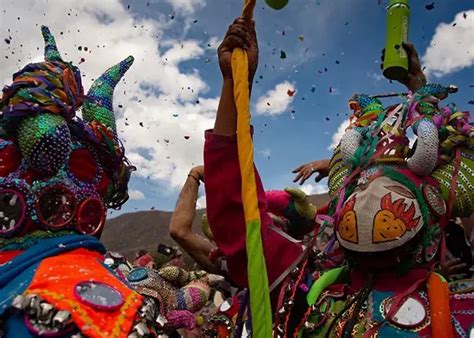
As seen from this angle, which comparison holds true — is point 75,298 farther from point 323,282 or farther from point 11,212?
point 323,282

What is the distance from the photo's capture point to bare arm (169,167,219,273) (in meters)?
3.04

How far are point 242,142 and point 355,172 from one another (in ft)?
3.66

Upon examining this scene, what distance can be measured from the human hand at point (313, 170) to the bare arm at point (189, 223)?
0.56 m

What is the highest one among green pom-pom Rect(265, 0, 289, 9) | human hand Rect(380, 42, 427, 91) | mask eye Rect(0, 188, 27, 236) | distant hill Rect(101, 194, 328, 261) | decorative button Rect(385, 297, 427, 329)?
human hand Rect(380, 42, 427, 91)

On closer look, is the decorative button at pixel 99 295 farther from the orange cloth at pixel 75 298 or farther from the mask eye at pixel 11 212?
the mask eye at pixel 11 212

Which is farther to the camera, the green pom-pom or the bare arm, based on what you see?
the bare arm

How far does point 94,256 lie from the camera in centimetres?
164

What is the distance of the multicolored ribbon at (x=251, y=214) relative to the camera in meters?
1.22

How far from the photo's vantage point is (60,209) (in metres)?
1.65

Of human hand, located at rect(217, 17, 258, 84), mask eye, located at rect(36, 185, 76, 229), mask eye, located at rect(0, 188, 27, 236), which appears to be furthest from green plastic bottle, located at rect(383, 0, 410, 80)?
mask eye, located at rect(0, 188, 27, 236)

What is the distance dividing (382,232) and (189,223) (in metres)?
1.31

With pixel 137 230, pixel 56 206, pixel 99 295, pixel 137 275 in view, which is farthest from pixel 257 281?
pixel 137 230

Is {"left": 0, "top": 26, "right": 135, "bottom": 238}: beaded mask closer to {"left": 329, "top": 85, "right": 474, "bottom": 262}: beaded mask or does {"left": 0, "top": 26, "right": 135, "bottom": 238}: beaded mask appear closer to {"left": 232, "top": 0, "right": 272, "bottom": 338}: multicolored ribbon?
{"left": 232, "top": 0, "right": 272, "bottom": 338}: multicolored ribbon

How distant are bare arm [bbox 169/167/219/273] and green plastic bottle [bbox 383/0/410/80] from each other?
112 centimetres
